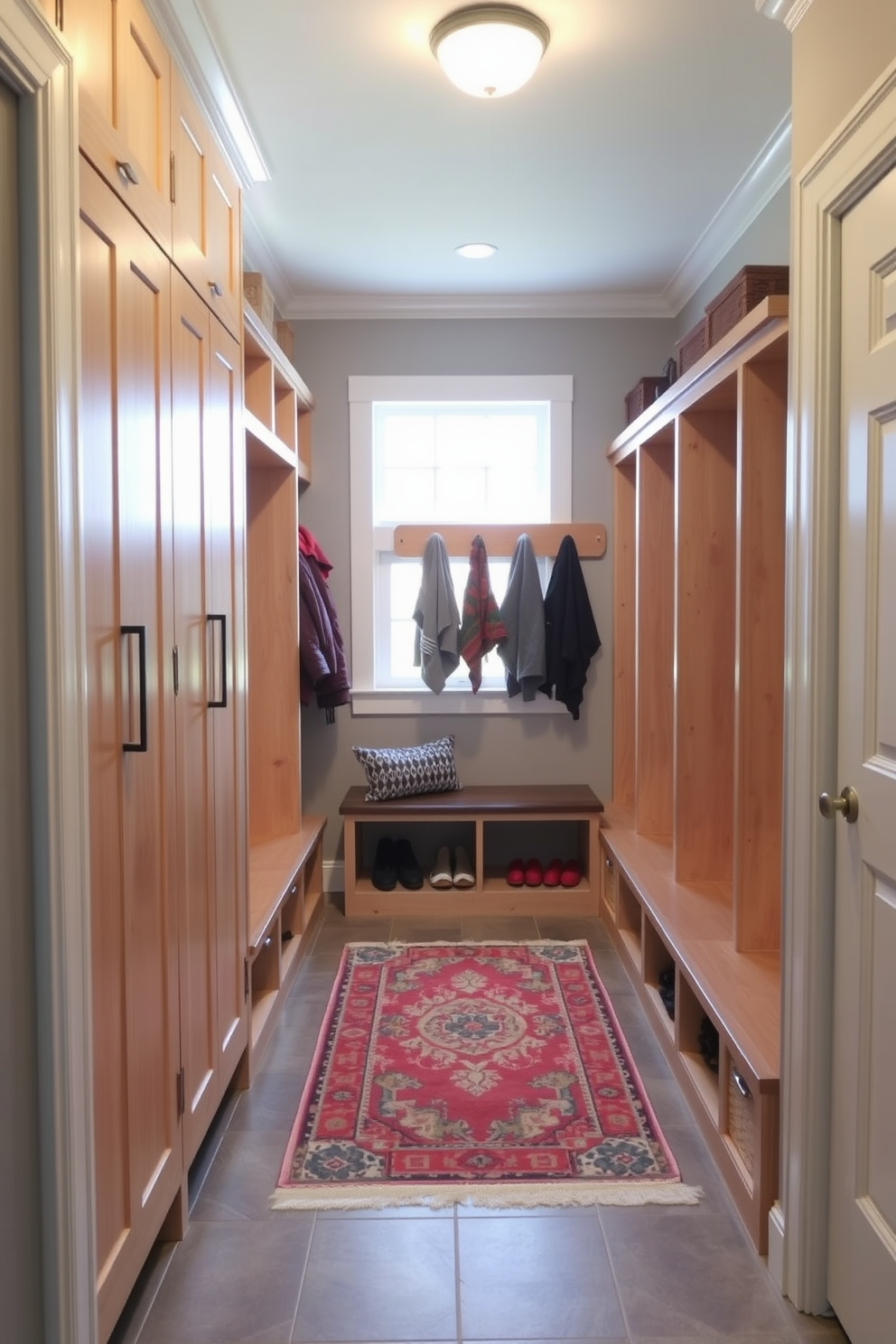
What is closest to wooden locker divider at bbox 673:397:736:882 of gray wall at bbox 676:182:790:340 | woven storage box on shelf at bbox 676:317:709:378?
woven storage box on shelf at bbox 676:317:709:378

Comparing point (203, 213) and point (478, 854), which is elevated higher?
point (203, 213)

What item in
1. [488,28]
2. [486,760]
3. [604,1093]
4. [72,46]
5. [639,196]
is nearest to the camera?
[72,46]

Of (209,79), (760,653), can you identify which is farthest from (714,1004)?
(209,79)

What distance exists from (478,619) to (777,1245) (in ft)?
9.68

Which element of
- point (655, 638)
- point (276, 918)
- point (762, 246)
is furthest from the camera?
point (655, 638)

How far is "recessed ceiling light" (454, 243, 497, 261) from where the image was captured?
379 centimetres

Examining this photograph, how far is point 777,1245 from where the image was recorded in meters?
1.86

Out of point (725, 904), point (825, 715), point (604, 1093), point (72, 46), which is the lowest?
point (604, 1093)

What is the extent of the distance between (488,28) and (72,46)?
4.25 feet

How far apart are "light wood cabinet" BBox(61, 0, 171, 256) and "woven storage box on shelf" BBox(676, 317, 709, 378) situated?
1.73m

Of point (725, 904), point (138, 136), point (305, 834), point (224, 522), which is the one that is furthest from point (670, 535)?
point (138, 136)

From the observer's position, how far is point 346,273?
4.09 metres

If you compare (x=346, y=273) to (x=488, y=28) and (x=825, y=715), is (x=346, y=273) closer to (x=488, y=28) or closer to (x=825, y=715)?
(x=488, y=28)

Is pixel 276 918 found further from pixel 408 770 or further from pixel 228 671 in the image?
pixel 408 770
